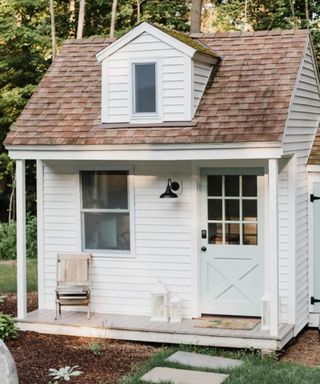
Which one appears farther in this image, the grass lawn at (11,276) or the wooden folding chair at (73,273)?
the grass lawn at (11,276)

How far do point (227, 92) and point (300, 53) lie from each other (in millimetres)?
1153

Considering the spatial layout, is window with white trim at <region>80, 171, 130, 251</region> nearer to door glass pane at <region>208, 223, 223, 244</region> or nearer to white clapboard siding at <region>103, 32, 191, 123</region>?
white clapboard siding at <region>103, 32, 191, 123</region>

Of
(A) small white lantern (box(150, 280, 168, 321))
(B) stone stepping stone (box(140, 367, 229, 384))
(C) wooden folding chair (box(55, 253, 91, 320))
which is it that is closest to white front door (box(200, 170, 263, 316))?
(A) small white lantern (box(150, 280, 168, 321))

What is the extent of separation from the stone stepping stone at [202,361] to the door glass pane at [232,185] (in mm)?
2273

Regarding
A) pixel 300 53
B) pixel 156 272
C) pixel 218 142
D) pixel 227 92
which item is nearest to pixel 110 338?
pixel 156 272

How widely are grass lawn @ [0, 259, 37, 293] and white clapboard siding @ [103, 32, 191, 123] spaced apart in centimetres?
491

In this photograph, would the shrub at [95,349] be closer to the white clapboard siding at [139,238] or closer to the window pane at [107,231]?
the white clapboard siding at [139,238]

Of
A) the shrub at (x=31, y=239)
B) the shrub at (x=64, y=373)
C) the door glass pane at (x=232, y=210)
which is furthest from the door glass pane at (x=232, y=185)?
the shrub at (x=31, y=239)

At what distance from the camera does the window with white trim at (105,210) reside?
10523mm

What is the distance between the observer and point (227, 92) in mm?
9992

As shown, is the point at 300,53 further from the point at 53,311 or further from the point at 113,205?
the point at 53,311

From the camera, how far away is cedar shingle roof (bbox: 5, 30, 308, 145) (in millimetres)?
9391

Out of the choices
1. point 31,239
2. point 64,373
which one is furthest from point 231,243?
point 31,239

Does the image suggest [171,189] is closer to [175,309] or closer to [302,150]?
[175,309]
